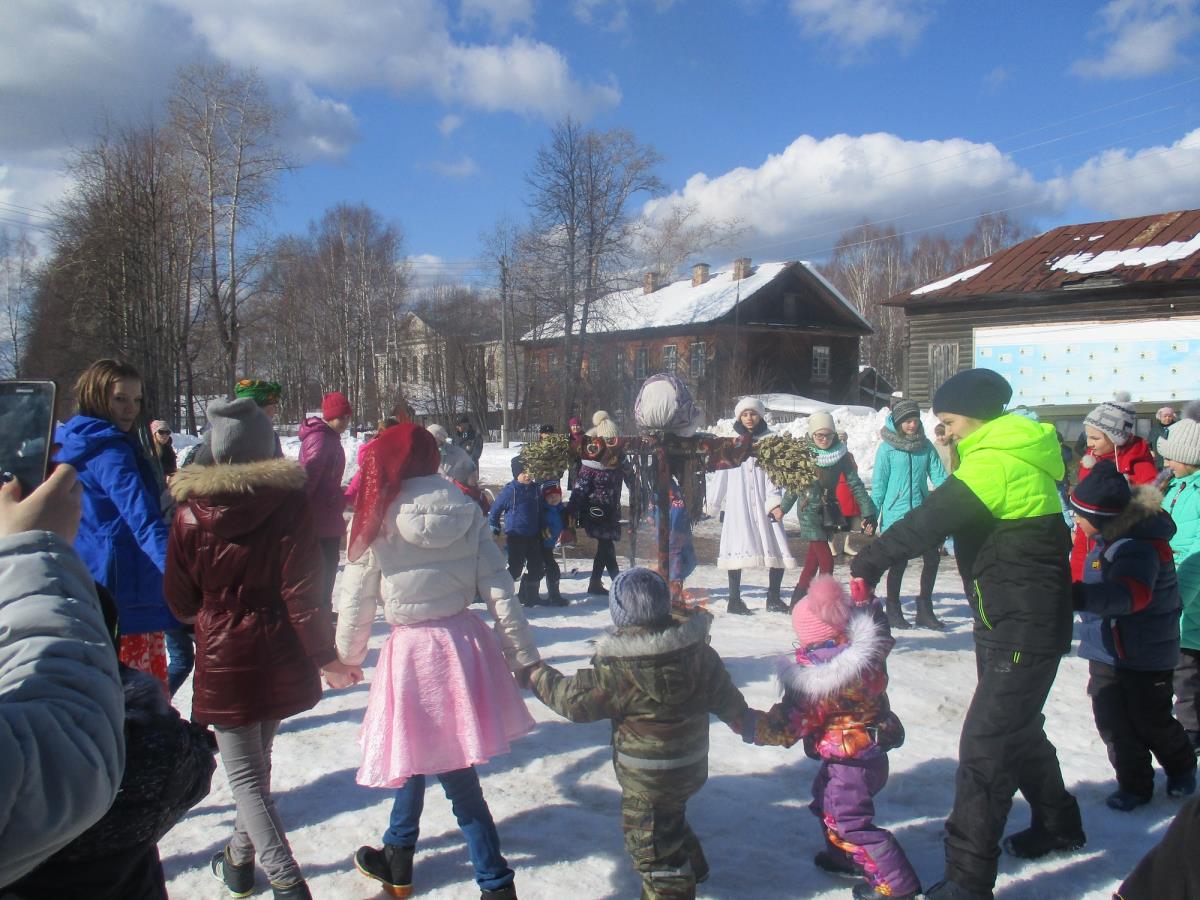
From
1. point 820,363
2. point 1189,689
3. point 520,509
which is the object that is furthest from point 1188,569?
point 820,363

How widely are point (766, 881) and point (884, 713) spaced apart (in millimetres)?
816

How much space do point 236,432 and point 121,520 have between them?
99 cm

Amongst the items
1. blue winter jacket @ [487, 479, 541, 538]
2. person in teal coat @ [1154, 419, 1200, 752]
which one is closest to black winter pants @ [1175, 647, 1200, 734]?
person in teal coat @ [1154, 419, 1200, 752]

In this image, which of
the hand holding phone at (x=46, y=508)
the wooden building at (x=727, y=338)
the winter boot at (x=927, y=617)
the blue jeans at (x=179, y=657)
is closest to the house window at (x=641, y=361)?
the wooden building at (x=727, y=338)

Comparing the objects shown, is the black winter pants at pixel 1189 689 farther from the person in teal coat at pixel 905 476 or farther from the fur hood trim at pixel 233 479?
the fur hood trim at pixel 233 479

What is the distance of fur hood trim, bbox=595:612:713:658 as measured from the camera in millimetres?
2805

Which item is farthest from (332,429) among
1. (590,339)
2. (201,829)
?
(590,339)

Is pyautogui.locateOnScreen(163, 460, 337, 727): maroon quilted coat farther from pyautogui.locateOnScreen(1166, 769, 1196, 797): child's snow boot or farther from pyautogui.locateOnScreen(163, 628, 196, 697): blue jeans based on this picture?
pyautogui.locateOnScreen(1166, 769, 1196, 797): child's snow boot

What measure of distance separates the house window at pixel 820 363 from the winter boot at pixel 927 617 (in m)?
34.7

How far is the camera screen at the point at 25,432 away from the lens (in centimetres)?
203

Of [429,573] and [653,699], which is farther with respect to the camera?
[429,573]

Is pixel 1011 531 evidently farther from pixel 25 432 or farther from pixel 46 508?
pixel 25 432

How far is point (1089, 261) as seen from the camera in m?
19.8

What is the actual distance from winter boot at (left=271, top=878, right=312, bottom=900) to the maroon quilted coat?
578 mm
